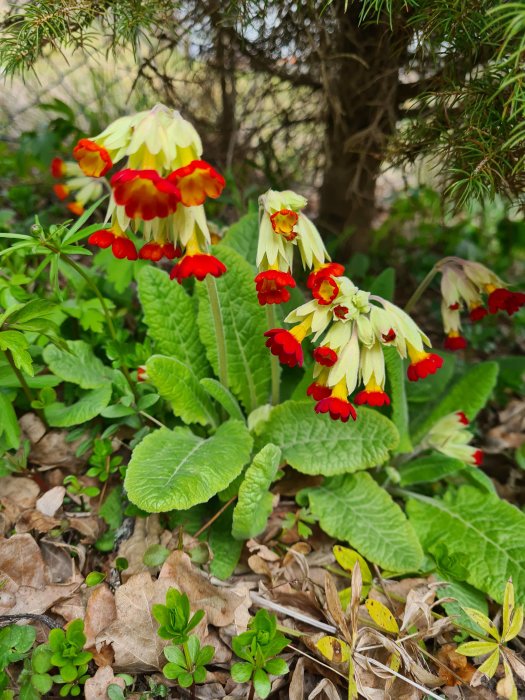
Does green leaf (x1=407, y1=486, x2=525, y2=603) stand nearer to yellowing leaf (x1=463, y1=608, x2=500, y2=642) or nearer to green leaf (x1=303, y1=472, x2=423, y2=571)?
green leaf (x1=303, y1=472, x2=423, y2=571)

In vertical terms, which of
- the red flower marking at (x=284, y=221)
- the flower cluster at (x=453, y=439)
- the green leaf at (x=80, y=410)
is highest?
the red flower marking at (x=284, y=221)

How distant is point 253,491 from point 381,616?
54cm

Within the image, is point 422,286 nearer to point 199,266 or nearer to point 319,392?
point 319,392

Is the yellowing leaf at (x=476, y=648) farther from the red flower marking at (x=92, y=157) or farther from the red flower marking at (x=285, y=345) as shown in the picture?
the red flower marking at (x=92, y=157)

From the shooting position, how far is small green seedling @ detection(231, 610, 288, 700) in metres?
1.52

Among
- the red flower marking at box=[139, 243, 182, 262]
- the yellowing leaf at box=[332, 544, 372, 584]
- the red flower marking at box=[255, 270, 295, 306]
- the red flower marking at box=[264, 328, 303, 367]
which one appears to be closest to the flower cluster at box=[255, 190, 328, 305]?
the red flower marking at box=[255, 270, 295, 306]

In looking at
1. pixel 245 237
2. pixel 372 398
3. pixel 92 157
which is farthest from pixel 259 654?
pixel 245 237

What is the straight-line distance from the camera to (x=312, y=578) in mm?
1993

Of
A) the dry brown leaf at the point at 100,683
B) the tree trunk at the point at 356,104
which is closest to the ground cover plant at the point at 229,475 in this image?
the dry brown leaf at the point at 100,683

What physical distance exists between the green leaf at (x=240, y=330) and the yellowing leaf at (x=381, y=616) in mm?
963

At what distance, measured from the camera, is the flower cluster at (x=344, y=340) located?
1.83 meters

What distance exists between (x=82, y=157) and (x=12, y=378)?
0.89 metres

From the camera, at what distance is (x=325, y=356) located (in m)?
1.83

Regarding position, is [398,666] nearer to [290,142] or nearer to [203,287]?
[203,287]
